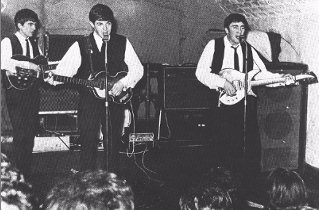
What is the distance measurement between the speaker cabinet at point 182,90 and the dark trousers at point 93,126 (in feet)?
2.72

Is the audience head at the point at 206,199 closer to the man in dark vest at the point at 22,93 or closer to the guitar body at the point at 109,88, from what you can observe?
the guitar body at the point at 109,88

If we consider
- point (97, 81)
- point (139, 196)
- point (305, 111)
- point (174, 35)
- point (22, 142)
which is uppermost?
point (174, 35)

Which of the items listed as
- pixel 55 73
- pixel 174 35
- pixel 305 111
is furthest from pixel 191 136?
pixel 174 35

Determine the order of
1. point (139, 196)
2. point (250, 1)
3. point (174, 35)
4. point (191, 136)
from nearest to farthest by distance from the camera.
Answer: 1. point (139, 196)
2. point (191, 136)
3. point (250, 1)
4. point (174, 35)

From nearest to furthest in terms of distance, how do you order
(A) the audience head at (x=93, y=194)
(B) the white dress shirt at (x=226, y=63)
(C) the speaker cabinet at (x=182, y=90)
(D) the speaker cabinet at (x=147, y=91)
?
(A) the audience head at (x=93, y=194), (B) the white dress shirt at (x=226, y=63), (C) the speaker cabinet at (x=182, y=90), (D) the speaker cabinet at (x=147, y=91)

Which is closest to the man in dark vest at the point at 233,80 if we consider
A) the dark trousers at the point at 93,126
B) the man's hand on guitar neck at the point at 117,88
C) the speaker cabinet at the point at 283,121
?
the speaker cabinet at the point at 283,121

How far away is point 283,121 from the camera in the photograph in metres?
4.00

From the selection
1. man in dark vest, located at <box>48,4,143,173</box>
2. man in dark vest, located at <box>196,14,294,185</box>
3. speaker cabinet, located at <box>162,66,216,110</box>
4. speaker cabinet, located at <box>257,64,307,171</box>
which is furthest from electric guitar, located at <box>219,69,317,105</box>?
man in dark vest, located at <box>48,4,143,173</box>

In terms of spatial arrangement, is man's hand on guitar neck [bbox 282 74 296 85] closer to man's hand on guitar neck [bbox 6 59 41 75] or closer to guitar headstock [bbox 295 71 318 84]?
guitar headstock [bbox 295 71 318 84]

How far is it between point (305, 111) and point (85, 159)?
202 centimetres

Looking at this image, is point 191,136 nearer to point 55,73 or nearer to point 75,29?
point 55,73

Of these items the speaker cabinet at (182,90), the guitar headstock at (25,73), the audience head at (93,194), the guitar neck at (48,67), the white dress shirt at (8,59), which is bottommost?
the audience head at (93,194)

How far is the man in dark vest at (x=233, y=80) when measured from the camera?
3.68 m

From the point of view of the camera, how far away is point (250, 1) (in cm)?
512
